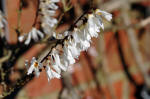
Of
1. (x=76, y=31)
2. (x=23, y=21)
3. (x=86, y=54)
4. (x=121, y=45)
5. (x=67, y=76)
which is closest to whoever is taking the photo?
(x=76, y=31)

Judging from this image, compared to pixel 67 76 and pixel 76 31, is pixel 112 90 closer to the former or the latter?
pixel 67 76

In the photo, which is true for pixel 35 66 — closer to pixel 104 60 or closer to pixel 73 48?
pixel 73 48

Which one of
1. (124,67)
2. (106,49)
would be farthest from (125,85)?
(106,49)

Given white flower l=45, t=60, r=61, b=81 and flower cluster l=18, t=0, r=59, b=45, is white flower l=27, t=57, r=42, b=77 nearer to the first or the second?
white flower l=45, t=60, r=61, b=81

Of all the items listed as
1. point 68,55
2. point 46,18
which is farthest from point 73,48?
point 46,18

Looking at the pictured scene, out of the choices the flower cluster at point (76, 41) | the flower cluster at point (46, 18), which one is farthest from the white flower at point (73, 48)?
the flower cluster at point (46, 18)
